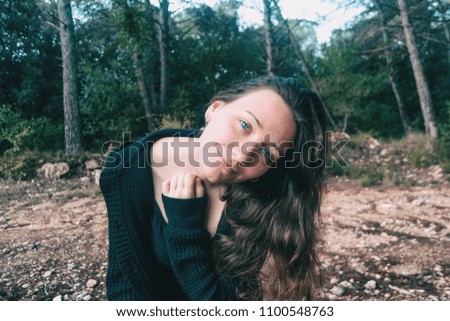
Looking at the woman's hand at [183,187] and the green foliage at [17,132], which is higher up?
the green foliage at [17,132]

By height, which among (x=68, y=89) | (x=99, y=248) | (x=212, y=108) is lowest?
(x=99, y=248)

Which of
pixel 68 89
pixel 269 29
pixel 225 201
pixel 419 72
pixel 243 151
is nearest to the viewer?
pixel 243 151

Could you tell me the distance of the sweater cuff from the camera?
1127 mm

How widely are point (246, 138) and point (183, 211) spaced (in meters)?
0.31

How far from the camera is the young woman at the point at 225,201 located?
112 centimetres

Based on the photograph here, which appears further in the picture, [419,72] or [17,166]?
[419,72]

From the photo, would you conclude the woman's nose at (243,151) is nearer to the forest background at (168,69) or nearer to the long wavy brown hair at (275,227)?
the long wavy brown hair at (275,227)

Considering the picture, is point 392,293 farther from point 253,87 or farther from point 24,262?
point 24,262

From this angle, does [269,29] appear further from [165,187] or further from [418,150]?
[165,187]

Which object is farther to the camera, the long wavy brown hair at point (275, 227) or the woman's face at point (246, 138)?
the long wavy brown hair at point (275, 227)

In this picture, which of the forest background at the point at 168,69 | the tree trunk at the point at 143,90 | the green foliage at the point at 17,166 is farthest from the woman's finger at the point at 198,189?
the tree trunk at the point at 143,90

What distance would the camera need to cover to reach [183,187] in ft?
3.76

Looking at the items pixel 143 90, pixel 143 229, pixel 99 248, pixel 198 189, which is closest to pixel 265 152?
pixel 198 189
